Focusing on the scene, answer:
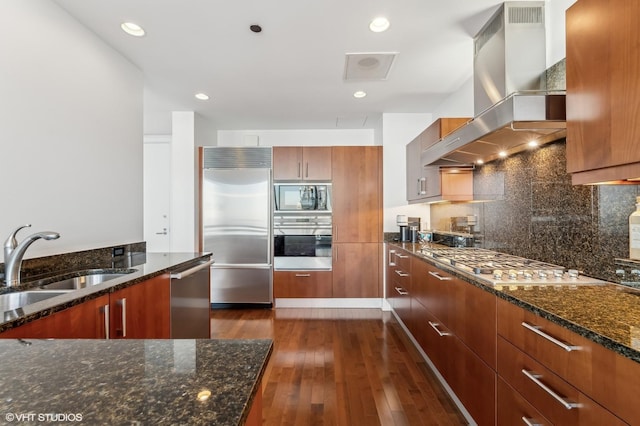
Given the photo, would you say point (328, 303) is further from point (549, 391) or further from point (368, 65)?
point (549, 391)

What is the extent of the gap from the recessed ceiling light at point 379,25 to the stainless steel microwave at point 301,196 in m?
2.16

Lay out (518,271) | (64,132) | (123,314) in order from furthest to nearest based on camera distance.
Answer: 1. (64,132)
2. (518,271)
3. (123,314)

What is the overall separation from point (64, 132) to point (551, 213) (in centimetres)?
312

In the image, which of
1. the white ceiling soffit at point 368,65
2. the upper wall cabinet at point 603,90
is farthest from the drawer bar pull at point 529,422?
the white ceiling soffit at point 368,65

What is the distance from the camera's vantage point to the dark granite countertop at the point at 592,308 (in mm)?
863

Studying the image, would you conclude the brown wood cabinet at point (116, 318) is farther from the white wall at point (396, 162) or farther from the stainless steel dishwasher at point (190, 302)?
the white wall at point (396, 162)

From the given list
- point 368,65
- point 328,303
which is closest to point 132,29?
point 368,65

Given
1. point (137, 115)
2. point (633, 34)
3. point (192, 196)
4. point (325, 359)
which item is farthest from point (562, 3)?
point (192, 196)

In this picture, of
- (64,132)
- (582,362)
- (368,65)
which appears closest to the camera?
(582,362)

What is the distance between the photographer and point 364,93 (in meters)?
3.40

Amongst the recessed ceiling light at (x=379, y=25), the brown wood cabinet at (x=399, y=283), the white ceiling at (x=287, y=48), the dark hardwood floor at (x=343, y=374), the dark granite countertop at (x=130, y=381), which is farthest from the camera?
the brown wood cabinet at (x=399, y=283)

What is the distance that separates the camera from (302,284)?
4156mm

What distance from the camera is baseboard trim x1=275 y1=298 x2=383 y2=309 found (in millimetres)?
4168

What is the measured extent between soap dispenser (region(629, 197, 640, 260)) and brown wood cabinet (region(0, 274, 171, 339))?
2320 mm
